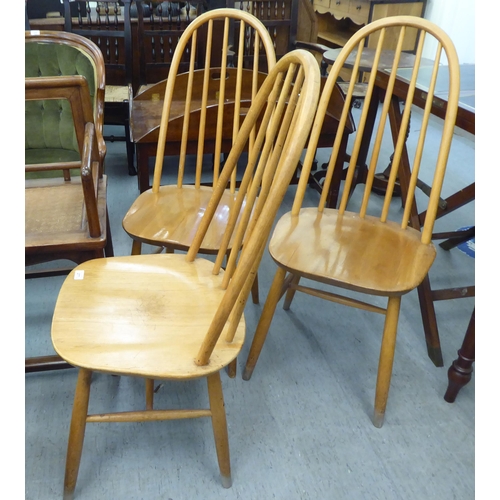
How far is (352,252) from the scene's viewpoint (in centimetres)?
114

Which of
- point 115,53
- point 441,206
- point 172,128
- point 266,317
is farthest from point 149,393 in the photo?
point 115,53

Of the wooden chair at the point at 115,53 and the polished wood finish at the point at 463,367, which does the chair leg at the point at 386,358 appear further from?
the wooden chair at the point at 115,53

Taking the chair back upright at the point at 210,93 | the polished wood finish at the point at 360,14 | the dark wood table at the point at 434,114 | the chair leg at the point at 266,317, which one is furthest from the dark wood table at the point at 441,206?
the polished wood finish at the point at 360,14

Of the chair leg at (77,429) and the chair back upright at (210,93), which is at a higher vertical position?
the chair back upright at (210,93)

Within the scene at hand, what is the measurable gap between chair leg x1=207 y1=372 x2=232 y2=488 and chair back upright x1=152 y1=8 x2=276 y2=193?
1.89 feet

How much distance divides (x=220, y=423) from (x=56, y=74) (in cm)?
136

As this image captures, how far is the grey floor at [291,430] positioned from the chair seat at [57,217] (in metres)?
0.47

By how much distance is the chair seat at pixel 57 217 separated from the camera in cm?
103

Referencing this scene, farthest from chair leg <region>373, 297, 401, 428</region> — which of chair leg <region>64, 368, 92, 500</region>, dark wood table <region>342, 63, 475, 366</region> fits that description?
chair leg <region>64, 368, 92, 500</region>

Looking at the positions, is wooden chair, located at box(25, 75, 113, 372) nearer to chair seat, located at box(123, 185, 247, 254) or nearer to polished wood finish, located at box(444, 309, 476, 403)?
chair seat, located at box(123, 185, 247, 254)

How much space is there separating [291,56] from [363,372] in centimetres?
95

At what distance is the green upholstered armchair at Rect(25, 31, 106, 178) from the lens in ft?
5.05
